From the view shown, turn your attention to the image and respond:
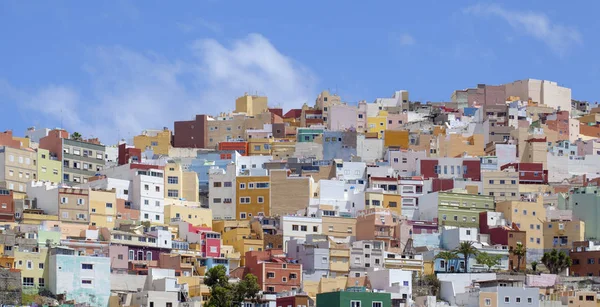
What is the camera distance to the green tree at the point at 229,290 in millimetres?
67250

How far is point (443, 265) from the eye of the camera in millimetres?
78750

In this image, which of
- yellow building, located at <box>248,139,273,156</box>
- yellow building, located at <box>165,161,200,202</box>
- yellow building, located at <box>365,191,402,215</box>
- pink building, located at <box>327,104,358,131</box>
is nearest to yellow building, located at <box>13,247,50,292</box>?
yellow building, located at <box>165,161,200,202</box>

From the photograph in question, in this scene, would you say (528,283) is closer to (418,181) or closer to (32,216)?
(418,181)

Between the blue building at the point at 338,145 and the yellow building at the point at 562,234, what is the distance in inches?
758

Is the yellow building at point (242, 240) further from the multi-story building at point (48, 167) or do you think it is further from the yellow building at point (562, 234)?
the yellow building at point (562, 234)

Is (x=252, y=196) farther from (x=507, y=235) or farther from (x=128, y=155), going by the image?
(x=507, y=235)

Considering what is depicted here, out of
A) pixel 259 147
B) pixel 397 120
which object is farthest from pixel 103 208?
pixel 397 120

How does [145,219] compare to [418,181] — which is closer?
[145,219]

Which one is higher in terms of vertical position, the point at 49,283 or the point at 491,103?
the point at 491,103

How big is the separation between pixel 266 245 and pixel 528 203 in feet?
52.2

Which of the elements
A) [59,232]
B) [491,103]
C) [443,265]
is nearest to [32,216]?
[59,232]

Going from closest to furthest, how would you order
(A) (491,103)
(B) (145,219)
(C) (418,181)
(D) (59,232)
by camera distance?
(D) (59,232) → (B) (145,219) → (C) (418,181) → (A) (491,103)

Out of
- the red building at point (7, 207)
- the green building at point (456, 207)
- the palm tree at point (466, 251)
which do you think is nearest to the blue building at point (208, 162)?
the green building at point (456, 207)

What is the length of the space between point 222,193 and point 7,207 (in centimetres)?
1566
